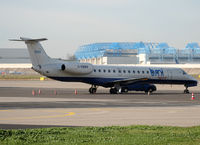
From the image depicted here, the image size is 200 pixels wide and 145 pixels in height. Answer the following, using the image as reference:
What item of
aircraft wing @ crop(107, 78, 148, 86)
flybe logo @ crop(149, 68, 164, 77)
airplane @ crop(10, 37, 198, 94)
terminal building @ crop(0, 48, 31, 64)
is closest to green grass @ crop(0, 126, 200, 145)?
airplane @ crop(10, 37, 198, 94)

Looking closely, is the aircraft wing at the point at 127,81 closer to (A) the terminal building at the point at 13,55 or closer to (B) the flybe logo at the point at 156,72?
(B) the flybe logo at the point at 156,72

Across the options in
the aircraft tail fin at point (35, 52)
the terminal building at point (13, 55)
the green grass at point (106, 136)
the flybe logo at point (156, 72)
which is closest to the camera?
the green grass at point (106, 136)

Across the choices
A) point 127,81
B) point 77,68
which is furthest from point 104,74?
point 77,68

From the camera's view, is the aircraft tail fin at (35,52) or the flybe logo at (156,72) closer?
the aircraft tail fin at (35,52)

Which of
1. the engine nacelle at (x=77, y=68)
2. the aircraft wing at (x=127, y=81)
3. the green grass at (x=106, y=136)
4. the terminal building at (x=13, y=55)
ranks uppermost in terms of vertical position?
the terminal building at (x=13, y=55)

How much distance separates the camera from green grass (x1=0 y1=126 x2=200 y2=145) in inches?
525

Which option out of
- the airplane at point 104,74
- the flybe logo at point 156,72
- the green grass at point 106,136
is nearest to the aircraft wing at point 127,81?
the airplane at point 104,74

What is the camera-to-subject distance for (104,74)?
49.4 meters

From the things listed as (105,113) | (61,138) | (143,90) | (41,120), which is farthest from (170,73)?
(61,138)

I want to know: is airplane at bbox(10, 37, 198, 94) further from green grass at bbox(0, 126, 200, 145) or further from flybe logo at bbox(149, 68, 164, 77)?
green grass at bbox(0, 126, 200, 145)

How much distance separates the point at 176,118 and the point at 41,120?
622cm

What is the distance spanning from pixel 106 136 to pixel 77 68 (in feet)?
107

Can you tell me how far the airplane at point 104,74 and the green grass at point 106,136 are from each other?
97.2ft

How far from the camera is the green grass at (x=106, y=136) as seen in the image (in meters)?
13.3
